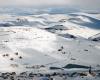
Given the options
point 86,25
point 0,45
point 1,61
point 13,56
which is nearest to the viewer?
point 1,61

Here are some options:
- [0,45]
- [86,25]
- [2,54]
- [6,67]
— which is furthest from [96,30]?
[6,67]

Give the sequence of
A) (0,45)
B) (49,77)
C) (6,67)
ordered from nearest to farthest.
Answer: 1. (49,77)
2. (6,67)
3. (0,45)

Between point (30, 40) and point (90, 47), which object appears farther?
point (30, 40)

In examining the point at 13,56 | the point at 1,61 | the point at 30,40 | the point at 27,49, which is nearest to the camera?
the point at 1,61

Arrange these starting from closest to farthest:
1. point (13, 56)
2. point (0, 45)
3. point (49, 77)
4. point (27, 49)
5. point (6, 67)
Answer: point (49, 77) < point (6, 67) < point (13, 56) < point (27, 49) < point (0, 45)

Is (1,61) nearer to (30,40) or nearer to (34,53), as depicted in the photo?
(34,53)

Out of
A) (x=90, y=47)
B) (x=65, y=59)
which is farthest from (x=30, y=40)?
(x=65, y=59)

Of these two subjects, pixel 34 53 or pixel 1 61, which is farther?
pixel 34 53

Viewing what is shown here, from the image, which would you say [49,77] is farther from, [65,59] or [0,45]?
[0,45]
